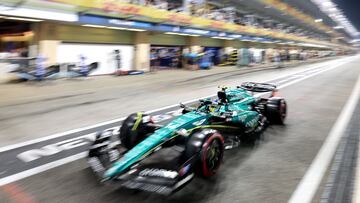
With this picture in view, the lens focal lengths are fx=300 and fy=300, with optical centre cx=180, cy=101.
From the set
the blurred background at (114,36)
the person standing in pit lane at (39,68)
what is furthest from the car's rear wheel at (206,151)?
the blurred background at (114,36)

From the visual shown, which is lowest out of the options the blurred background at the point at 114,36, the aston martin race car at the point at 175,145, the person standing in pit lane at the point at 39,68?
the aston martin race car at the point at 175,145

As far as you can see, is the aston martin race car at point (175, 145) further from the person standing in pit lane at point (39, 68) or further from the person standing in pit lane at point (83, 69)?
the person standing in pit lane at point (83, 69)

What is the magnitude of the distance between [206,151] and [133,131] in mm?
1236

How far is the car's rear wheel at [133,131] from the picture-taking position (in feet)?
13.8

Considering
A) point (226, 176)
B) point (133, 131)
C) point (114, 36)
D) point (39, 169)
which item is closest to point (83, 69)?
point (114, 36)

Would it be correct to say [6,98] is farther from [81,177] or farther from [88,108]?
[81,177]

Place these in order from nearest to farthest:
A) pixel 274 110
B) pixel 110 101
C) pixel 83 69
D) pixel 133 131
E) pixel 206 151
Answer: pixel 206 151 → pixel 133 131 → pixel 274 110 → pixel 110 101 → pixel 83 69

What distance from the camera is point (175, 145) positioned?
404 centimetres

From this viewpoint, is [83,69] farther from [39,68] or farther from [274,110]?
[274,110]

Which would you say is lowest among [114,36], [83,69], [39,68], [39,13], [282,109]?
[282,109]

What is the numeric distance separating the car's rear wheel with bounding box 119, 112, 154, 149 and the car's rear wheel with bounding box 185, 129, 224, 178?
3.34 ft

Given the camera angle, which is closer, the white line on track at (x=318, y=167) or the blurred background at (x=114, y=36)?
the white line on track at (x=318, y=167)

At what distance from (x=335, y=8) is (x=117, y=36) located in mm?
49055

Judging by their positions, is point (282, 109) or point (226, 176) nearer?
point (226, 176)
